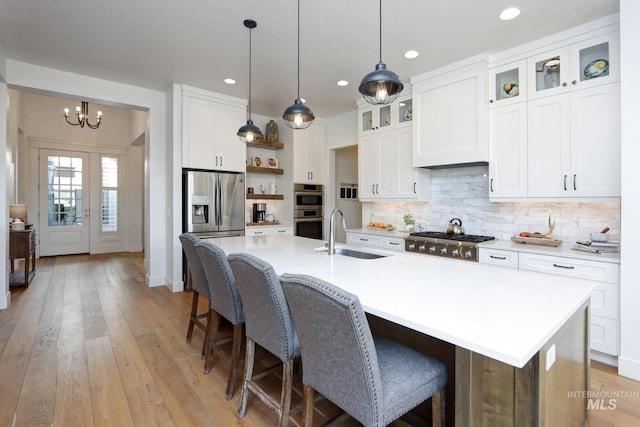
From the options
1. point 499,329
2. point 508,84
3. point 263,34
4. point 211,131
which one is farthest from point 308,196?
point 499,329

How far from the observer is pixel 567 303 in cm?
126

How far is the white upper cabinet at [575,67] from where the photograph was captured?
→ 8.46 feet

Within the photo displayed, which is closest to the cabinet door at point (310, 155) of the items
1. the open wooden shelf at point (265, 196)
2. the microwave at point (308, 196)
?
the microwave at point (308, 196)

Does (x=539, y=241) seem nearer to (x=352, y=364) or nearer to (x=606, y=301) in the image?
(x=606, y=301)

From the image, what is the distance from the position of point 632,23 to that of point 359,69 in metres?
2.27

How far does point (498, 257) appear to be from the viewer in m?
3.01

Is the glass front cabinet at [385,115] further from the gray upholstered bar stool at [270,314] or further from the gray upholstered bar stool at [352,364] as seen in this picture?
the gray upholstered bar stool at [352,364]

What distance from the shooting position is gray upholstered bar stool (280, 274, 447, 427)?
1086 mm

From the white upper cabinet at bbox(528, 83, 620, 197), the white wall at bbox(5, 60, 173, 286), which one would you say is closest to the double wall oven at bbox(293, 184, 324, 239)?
the white wall at bbox(5, 60, 173, 286)

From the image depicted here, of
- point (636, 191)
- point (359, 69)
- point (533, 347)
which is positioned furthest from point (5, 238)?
point (636, 191)

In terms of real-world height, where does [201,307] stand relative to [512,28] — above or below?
below

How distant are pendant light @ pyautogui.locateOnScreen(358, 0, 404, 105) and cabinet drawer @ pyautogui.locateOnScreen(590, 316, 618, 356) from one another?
233 cm

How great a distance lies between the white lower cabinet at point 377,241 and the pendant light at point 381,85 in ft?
7.12

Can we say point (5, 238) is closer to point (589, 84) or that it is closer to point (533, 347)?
point (533, 347)
